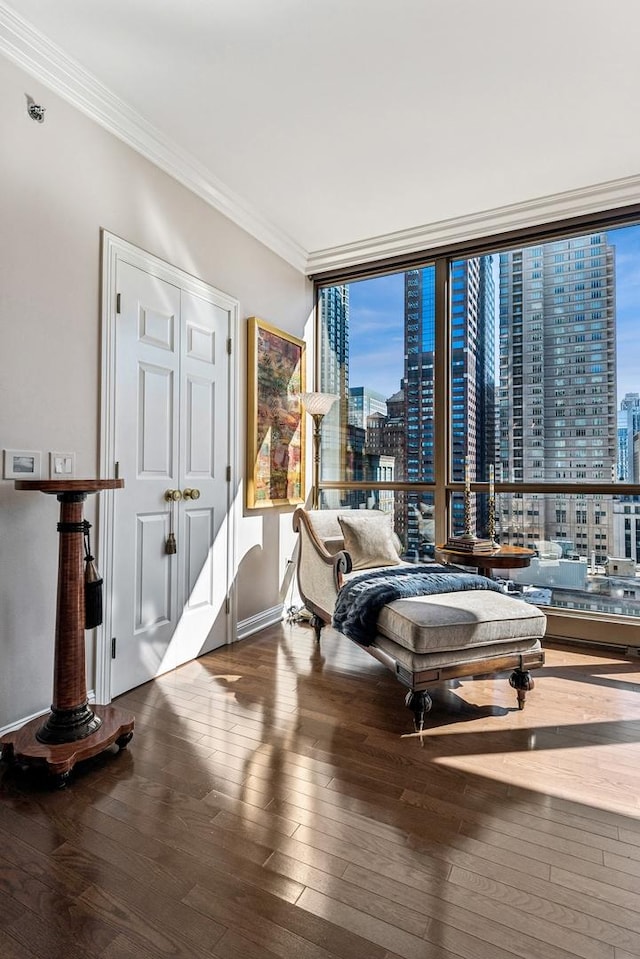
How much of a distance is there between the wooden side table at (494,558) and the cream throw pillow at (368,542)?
37 centimetres

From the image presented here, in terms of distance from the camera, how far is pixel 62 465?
2.34 meters

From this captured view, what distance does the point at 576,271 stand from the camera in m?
3.59

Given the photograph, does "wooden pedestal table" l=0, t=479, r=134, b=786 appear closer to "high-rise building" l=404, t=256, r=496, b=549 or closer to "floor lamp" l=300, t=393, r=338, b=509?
"floor lamp" l=300, t=393, r=338, b=509

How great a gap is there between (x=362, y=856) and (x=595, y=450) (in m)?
2.94

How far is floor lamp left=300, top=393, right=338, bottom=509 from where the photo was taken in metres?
4.09

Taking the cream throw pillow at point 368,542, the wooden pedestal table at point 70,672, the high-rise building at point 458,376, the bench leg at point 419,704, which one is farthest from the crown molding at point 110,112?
the bench leg at point 419,704

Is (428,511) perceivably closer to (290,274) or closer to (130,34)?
(290,274)

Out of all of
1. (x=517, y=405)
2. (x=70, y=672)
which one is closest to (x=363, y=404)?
(x=517, y=405)

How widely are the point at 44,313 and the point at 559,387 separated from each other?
3.18m

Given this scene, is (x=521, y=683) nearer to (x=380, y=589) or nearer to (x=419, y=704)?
(x=419, y=704)

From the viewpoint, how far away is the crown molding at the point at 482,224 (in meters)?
3.36

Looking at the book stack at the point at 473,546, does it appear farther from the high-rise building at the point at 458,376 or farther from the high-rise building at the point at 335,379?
the high-rise building at the point at 335,379

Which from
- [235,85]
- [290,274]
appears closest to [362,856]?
[235,85]

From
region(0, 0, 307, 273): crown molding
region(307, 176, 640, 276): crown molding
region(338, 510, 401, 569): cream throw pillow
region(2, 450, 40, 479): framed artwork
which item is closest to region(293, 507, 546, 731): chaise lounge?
region(338, 510, 401, 569): cream throw pillow
